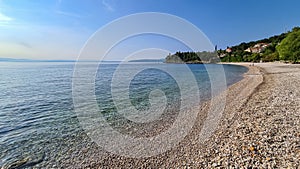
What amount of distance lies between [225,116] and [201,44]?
160 inches

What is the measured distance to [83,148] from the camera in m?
6.58

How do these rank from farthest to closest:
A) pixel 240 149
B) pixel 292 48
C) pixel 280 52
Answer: pixel 280 52 → pixel 292 48 → pixel 240 149

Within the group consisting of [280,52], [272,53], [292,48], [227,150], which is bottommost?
[227,150]

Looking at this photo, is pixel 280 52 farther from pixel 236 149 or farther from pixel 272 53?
pixel 236 149

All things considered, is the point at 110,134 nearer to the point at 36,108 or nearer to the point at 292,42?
the point at 36,108

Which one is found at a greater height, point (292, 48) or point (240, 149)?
point (292, 48)

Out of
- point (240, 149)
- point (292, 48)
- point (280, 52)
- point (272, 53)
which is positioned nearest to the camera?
point (240, 149)

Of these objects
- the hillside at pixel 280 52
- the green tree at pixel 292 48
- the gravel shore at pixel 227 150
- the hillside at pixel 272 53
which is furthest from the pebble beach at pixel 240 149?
the hillside at pixel 280 52

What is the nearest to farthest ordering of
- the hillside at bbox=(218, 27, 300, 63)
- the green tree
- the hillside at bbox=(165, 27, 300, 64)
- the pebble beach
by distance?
the pebble beach < the green tree < the hillside at bbox=(218, 27, 300, 63) < the hillside at bbox=(165, 27, 300, 64)

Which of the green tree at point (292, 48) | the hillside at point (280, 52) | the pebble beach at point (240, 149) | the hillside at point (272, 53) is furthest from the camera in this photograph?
the hillside at point (272, 53)

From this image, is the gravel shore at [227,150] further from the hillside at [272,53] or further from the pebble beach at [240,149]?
the hillside at [272,53]

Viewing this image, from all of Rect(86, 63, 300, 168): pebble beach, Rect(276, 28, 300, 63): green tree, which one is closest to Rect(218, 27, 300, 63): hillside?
Rect(276, 28, 300, 63): green tree

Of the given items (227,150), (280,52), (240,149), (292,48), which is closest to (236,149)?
(240,149)

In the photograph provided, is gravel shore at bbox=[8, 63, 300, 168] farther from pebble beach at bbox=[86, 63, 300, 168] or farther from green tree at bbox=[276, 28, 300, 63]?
green tree at bbox=[276, 28, 300, 63]
